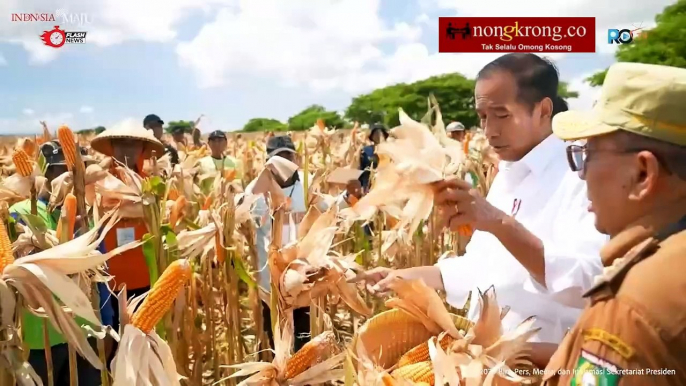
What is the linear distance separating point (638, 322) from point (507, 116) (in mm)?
983

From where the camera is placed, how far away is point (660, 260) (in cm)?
75

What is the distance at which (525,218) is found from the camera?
165cm

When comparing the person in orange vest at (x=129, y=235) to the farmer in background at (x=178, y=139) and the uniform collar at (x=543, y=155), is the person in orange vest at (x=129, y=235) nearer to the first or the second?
the uniform collar at (x=543, y=155)

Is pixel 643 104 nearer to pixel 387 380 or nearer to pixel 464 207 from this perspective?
pixel 464 207

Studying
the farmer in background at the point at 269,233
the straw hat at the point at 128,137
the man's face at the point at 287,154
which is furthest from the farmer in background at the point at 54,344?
the man's face at the point at 287,154

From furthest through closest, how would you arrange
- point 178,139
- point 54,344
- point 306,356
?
point 178,139 < point 54,344 < point 306,356

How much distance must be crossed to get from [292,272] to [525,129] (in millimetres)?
827

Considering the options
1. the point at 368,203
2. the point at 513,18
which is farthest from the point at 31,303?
the point at 513,18

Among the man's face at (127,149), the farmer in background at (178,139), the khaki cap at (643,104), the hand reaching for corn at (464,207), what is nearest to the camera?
the khaki cap at (643,104)

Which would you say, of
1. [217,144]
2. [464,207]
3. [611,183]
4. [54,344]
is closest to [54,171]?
[54,344]

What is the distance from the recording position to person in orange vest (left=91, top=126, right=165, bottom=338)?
2459 mm

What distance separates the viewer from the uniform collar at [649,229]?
823mm

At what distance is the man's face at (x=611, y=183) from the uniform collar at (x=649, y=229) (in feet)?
0.08

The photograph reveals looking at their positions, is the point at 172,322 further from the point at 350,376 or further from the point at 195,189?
the point at 195,189
